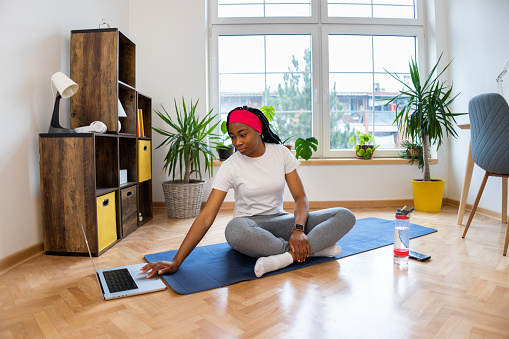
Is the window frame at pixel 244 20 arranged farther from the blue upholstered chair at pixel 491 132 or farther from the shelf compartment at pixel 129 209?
the blue upholstered chair at pixel 491 132

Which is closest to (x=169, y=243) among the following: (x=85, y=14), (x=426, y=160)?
(x=85, y=14)

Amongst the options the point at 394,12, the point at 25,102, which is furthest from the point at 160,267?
the point at 394,12

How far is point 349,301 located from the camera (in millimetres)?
1522

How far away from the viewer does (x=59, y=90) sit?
222 centimetres

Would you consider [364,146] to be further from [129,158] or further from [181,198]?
[129,158]

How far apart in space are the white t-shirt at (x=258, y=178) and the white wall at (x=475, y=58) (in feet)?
7.24

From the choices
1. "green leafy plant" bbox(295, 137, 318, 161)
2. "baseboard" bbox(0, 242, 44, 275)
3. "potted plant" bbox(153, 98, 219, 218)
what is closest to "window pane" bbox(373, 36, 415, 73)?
"green leafy plant" bbox(295, 137, 318, 161)

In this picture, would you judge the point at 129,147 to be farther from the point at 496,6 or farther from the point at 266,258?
the point at 496,6

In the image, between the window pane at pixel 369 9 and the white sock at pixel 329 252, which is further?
the window pane at pixel 369 9

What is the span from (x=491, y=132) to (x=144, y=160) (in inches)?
103

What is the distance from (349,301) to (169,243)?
4.67 feet

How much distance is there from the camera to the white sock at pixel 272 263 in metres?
1.79

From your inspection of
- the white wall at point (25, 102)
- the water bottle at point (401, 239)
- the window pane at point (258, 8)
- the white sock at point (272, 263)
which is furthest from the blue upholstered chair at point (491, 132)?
the white wall at point (25, 102)

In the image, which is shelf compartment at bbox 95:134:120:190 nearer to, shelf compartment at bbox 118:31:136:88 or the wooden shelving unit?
the wooden shelving unit
